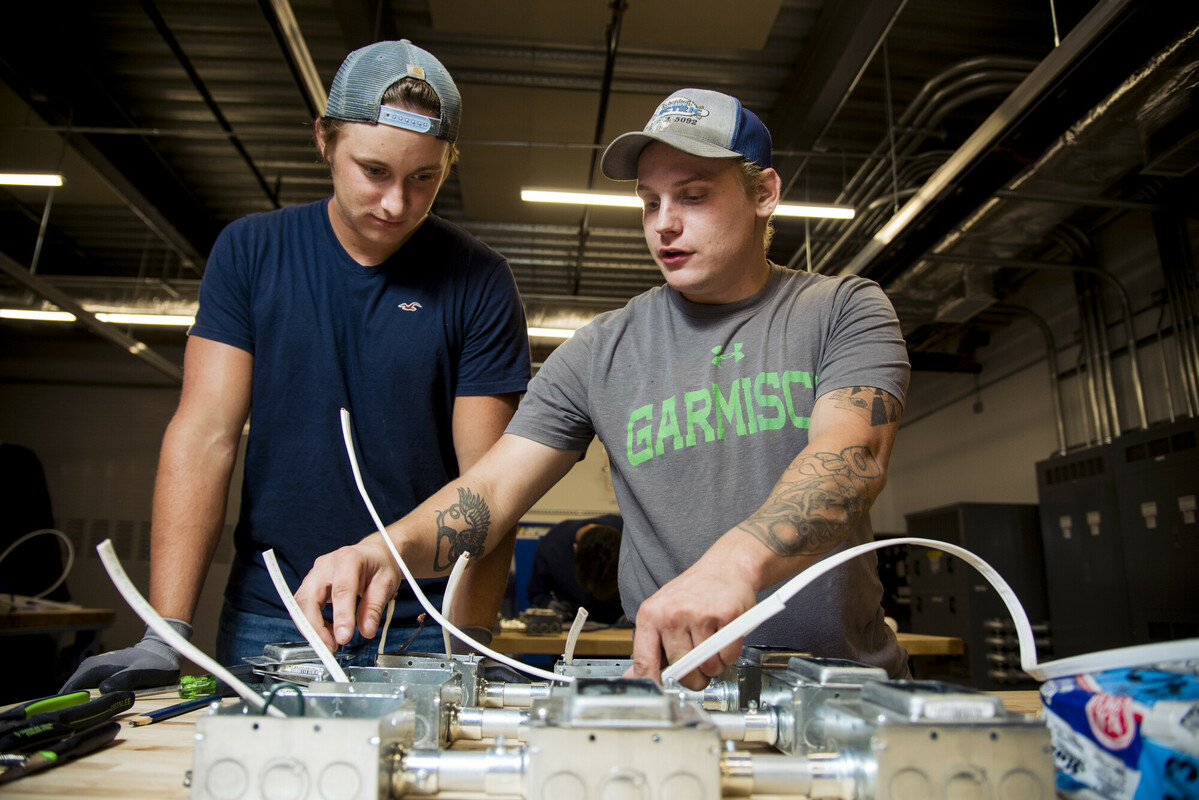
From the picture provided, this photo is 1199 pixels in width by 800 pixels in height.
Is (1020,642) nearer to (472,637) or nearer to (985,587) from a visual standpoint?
(472,637)

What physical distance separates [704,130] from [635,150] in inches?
4.7

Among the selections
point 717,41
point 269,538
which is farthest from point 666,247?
point 717,41

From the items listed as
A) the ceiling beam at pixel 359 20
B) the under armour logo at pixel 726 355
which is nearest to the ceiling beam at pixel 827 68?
the ceiling beam at pixel 359 20

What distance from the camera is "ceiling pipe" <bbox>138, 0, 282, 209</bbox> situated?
3818mm

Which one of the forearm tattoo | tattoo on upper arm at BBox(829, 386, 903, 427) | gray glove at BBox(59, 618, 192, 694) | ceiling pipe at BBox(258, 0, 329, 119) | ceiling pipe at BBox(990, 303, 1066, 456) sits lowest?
gray glove at BBox(59, 618, 192, 694)

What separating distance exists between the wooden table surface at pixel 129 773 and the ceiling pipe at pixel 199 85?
4.21 metres

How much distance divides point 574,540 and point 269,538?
2.73 m

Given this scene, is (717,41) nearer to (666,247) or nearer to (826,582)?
(666,247)

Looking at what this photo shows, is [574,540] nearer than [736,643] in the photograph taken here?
No

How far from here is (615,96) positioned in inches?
169

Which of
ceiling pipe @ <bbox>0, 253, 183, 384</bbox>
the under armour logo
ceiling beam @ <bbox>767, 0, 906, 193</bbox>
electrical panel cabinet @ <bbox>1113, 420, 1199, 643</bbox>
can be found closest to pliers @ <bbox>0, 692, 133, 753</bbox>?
the under armour logo

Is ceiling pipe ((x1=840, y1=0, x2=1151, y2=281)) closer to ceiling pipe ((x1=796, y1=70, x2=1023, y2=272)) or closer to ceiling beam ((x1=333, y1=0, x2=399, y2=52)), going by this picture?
ceiling pipe ((x1=796, y1=70, x2=1023, y2=272))

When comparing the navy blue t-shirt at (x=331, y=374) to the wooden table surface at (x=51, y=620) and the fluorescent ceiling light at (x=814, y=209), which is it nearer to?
the wooden table surface at (x=51, y=620)

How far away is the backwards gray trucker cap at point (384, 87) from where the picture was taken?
1115mm
